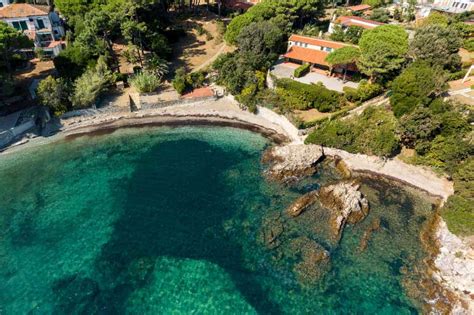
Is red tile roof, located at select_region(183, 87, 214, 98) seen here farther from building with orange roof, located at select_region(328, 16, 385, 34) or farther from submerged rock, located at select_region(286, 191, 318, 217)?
building with orange roof, located at select_region(328, 16, 385, 34)

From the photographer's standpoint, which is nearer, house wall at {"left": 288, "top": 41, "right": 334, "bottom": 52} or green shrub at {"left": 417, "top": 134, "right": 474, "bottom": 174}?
green shrub at {"left": 417, "top": 134, "right": 474, "bottom": 174}

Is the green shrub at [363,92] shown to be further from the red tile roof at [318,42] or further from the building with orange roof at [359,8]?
the building with orange roof at [359,8]

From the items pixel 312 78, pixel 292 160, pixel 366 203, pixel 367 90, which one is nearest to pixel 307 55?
pixel 312 78

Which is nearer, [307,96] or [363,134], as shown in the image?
[363,134]

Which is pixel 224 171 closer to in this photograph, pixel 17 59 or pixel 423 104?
pixel 423 104

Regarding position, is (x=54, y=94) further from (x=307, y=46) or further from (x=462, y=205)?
(x=462, y=205)

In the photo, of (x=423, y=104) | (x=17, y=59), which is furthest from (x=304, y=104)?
(x=17, y=59)

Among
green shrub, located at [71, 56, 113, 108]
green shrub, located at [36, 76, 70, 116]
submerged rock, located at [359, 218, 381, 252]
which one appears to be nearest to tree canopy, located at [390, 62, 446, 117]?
submerged rock, located at [359, 218, 381, 252]
